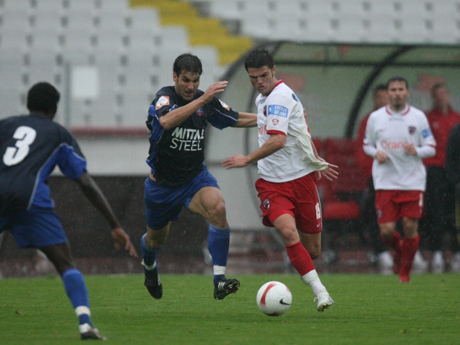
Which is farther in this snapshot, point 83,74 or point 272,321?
point 83,74

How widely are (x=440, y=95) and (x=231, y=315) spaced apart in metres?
7.43

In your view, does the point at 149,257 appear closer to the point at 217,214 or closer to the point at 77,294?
the point at 217,214

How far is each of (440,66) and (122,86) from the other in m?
5.61

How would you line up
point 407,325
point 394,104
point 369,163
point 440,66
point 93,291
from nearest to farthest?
point 407,325 → point 93,291 → point 394,104 → point 369,163 → point 440,66

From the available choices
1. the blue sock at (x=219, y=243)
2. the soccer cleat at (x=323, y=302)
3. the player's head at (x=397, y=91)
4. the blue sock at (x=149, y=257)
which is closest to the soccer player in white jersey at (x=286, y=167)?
the soccer cleat at (x=323, y=302)

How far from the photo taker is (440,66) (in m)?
13.9

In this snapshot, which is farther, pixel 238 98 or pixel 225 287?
pixel 238 98

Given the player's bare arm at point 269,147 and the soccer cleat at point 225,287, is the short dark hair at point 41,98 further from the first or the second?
the soccer cleat at point 225,287

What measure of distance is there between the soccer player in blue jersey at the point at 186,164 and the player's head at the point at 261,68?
19.4 inches

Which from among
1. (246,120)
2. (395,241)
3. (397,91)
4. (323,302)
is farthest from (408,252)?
(323,302)

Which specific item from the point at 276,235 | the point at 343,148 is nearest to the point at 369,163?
the point at 343,148

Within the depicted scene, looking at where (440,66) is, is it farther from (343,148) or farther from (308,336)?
(308,336)

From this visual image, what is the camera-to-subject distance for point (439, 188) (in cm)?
1259

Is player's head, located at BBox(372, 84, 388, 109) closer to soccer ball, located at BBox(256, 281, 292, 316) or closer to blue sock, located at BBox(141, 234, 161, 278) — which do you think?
blue sock, located at BBox(141, 234, 161, 278)
